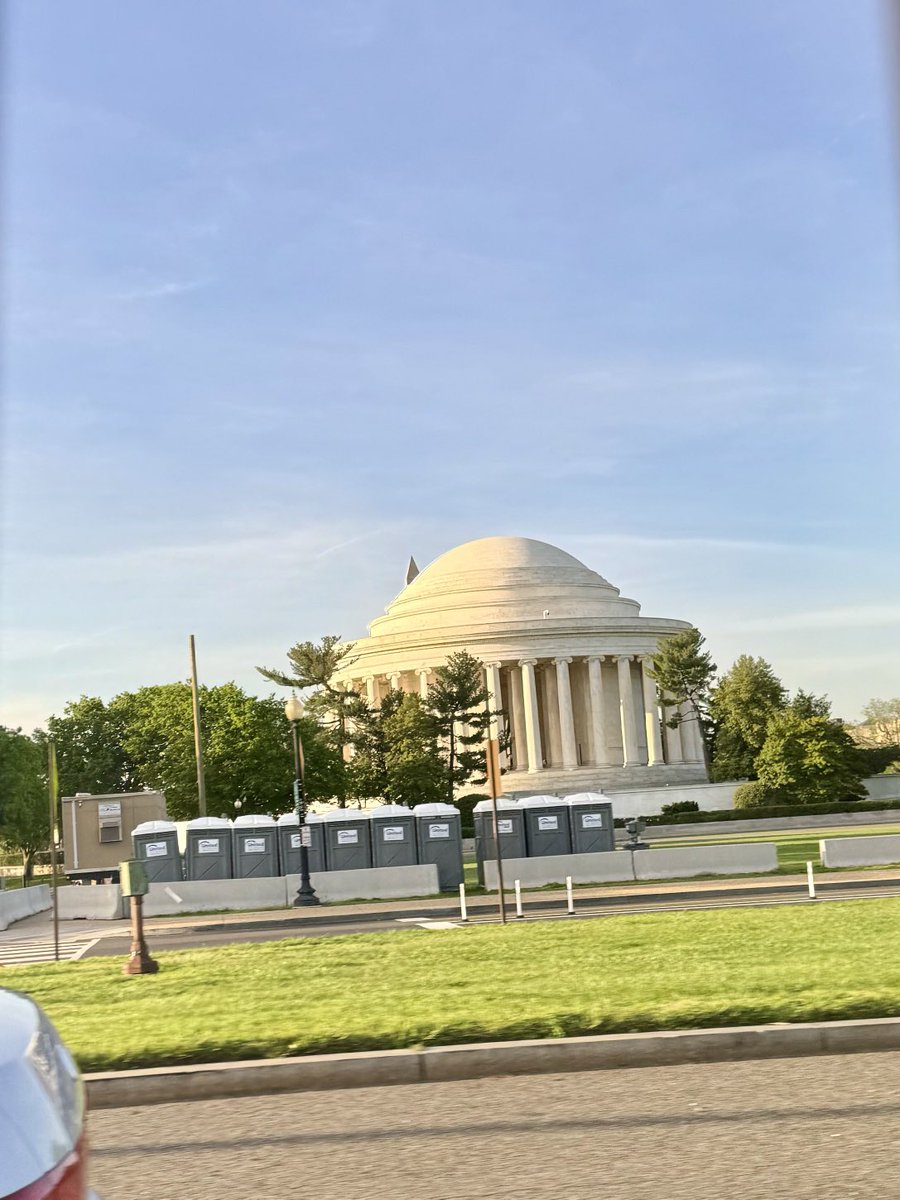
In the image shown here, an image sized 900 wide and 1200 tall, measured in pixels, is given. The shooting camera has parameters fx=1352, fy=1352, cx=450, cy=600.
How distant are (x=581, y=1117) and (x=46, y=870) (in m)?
118

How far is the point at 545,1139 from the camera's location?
630 centimetres

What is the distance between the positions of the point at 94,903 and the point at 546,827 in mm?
10065

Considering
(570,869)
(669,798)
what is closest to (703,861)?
(570,869)

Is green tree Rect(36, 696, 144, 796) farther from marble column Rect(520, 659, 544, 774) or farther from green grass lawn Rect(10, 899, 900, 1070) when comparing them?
green grass lawn Rect(10, 899, 900, 1070)

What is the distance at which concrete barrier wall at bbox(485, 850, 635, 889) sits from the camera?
92.5ft

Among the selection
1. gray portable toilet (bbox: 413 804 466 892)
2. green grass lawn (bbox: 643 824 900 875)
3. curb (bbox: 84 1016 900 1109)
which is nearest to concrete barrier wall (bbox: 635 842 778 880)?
green grass lawn (bbox: 643 824 900 875)

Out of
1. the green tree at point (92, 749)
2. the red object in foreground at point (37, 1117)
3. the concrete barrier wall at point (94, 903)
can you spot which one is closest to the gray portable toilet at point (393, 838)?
the concrete barrier wall at point (94, 903)

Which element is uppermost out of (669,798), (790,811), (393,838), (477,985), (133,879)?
(133,879)

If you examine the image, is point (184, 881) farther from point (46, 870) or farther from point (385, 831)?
point (46, 870)

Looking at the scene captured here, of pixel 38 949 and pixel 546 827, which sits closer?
pixel 38 949

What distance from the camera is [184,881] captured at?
2881 centimetres

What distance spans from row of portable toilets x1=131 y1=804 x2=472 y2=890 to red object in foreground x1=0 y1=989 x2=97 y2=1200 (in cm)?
2740

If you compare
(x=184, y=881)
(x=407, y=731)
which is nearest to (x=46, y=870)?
(x=407, y=731)

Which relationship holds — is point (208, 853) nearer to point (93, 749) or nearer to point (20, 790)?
point (20, 790)
